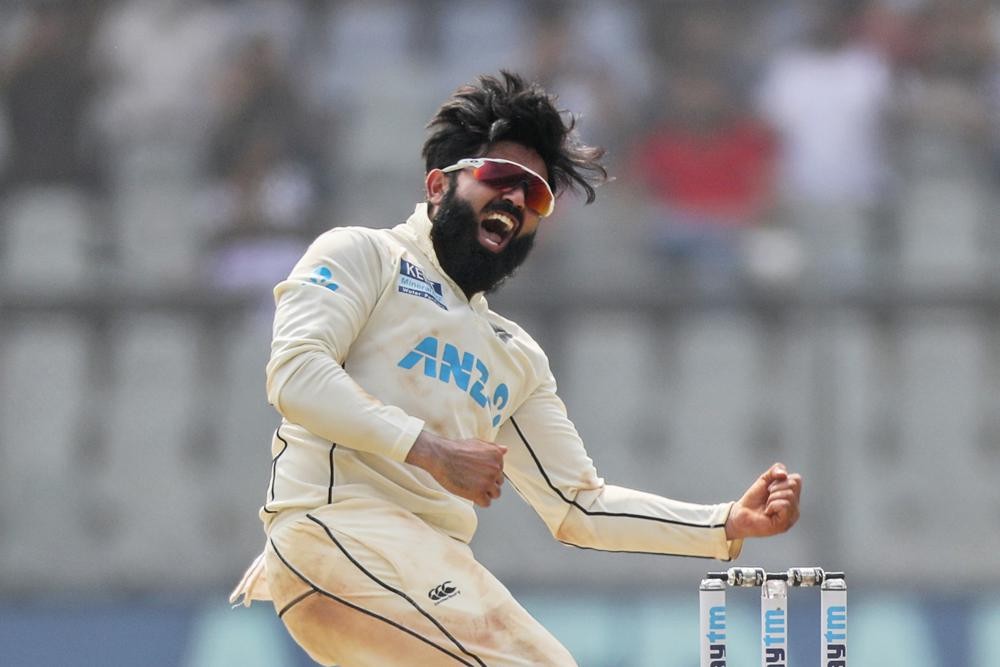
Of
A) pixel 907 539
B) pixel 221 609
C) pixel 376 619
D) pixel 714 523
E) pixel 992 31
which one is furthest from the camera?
pixel 992 31

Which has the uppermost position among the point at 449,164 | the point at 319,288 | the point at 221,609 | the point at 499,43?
the point at 499,43

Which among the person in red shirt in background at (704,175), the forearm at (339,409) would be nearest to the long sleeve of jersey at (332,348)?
the forearm at (339,409)

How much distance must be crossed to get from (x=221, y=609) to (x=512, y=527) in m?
1.56

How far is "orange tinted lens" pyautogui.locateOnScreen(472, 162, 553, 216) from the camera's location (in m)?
3.85

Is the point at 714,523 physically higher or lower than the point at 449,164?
lower

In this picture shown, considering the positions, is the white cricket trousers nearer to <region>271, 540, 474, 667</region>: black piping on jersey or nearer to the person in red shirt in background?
<region>271, 540, 474, 667</region>: black piping on jersey

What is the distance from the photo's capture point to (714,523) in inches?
156

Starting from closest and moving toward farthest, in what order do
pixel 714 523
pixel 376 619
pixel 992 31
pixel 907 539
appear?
pixel 376 619 → pixel 714 523 → pixel 907 539 → pixel 992 31


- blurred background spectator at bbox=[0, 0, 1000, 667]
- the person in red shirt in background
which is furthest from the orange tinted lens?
the person in red shirt in background

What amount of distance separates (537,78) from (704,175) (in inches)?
38.9

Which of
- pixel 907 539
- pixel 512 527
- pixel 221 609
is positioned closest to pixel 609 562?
pixel 512 527

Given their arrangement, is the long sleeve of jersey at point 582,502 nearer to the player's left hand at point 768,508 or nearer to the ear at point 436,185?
the player's left hand at point 768,508

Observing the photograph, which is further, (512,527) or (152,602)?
(512,527)

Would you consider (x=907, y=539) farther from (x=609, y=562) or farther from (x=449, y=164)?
(x=449, y=164)
